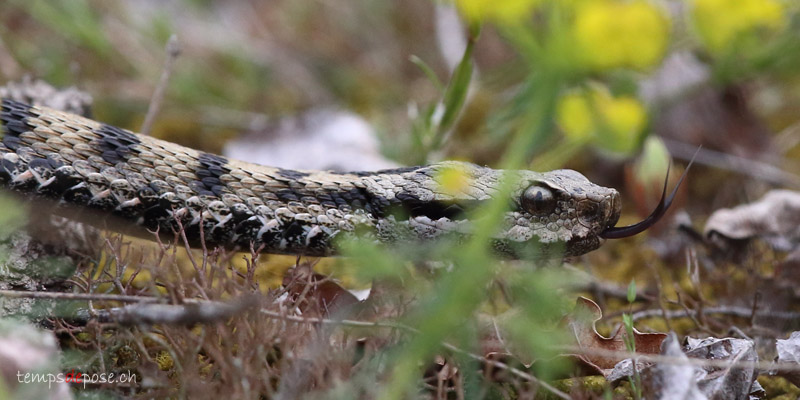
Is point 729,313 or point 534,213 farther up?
point 534,213

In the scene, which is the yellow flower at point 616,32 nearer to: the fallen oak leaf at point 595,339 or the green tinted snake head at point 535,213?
the green tinted snake head at point 535,213

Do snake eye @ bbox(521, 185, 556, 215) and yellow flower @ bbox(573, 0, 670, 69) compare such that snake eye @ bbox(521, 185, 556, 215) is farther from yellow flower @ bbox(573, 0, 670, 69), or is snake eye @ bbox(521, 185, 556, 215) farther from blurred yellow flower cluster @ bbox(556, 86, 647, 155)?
blurred yellow flower cluster @ bbox(556, 86, 647, 155)

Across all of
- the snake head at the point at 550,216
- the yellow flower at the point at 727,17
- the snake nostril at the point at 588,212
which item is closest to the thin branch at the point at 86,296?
the snake head at the point at 550,216

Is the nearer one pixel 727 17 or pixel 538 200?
pixel 538 200

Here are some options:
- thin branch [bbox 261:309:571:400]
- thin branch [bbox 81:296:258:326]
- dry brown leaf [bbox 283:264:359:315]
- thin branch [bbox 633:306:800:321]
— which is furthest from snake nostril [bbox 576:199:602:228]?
thin branch [bbox 81:296:258:326]

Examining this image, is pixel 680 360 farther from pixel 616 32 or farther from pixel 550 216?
pixel 616 32

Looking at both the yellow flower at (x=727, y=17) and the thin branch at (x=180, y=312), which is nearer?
the thin branch at (x=180, y=312)

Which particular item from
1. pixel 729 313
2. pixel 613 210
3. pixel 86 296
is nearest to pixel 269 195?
pixel 86 296
